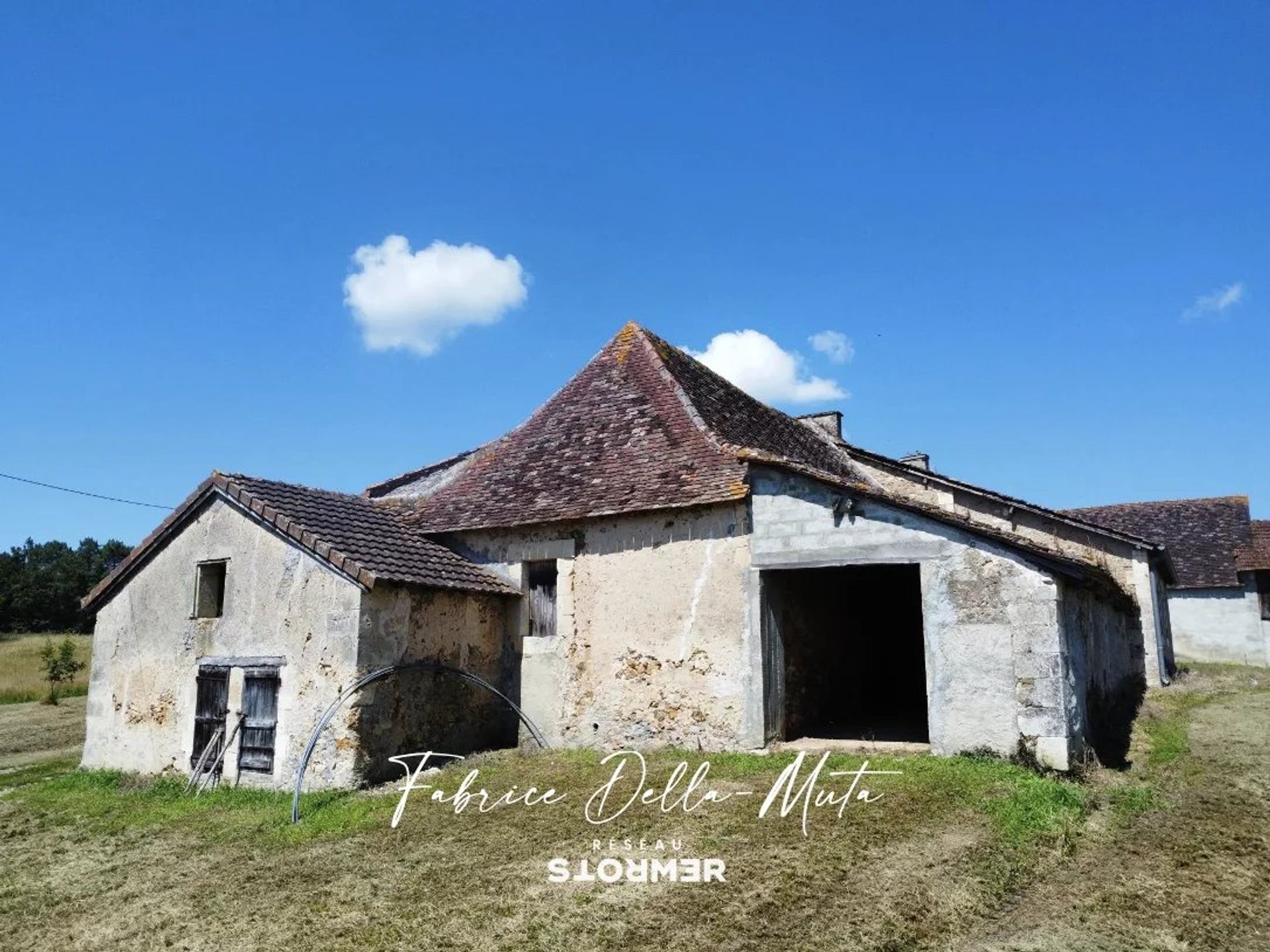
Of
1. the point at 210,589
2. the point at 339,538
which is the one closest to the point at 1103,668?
the point at 339,538

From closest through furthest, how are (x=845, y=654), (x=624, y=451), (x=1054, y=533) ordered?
(x=624, y=451) → (x=845, y=654) → (x=1054, y=533)

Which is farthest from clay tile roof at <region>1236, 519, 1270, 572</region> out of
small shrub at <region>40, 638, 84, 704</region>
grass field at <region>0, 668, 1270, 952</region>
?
small shrub at <region>40, 638, 84, 704</region>

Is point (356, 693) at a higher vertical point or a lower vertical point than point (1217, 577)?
lower

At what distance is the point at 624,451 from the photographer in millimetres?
13086

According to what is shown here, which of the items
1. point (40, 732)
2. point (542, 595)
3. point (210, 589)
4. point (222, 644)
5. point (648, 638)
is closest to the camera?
point (648, 638)

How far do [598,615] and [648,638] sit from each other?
929 millimetres

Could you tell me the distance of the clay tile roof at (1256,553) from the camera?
24812mm

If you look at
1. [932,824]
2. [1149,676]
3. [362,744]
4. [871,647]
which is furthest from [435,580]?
[1149,676]

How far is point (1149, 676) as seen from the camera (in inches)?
680

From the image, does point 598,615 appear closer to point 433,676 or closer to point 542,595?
point 542,595

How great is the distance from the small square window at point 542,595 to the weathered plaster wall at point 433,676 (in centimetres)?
36

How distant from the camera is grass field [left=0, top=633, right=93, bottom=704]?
2419 centimetres

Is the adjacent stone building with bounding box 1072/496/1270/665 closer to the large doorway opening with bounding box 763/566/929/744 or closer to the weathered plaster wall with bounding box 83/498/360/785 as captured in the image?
the large doorway opening with bounding box 763/566/929/744

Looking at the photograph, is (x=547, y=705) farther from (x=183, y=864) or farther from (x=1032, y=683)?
(x=1032, y=683)
